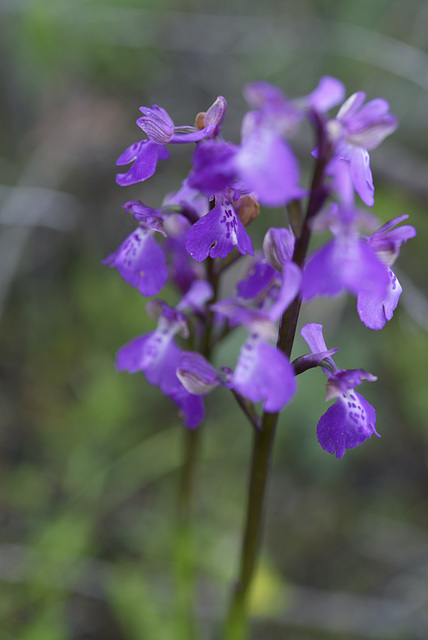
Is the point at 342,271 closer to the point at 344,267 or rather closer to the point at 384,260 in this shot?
the point at 344,267

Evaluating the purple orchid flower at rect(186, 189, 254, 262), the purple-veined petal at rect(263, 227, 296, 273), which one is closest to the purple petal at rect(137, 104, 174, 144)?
the purple orchid flower at rect(186, 189, 254, 262)

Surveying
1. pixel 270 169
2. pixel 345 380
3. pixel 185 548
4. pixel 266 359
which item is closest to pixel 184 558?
pixel 185 548

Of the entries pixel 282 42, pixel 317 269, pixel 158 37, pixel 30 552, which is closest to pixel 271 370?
pixel 317 269

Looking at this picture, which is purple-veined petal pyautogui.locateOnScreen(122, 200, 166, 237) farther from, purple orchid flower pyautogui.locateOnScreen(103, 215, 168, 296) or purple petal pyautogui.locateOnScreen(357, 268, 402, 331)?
purple petal pyautogui.locateOnScreen(357, 268, 402, 331)

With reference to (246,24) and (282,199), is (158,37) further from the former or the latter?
(282,199)

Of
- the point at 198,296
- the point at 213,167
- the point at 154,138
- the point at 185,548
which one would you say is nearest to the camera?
the point at 213,167
